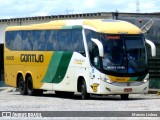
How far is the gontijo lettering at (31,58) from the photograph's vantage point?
103ft

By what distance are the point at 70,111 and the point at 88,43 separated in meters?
7.60

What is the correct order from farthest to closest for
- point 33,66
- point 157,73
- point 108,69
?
1. point 157,73
2. point 33,66
3. point 108,69

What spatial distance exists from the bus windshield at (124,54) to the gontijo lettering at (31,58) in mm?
5522

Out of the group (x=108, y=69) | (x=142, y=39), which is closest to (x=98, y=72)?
(x=108, y=69)

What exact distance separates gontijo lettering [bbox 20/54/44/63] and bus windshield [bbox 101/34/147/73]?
18.1 feet

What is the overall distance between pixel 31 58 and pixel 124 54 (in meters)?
7.10

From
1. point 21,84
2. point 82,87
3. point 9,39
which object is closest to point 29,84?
point 21,84

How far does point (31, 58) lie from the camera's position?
32344 millimetres

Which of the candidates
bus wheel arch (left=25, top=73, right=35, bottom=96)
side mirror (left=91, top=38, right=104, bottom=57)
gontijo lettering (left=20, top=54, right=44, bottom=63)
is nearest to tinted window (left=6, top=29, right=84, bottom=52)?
gontijo lettering (left=20, top=54, right=44, bottom=63)

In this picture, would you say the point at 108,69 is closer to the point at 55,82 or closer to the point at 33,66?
the point at 55,82

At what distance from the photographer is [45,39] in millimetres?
31109

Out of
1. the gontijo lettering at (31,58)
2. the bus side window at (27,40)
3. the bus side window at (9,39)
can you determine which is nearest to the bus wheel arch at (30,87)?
the gontijo lettering at (31,58)

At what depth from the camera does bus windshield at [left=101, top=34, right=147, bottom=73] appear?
26469 mm

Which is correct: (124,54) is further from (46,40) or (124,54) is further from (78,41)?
(46,40)
